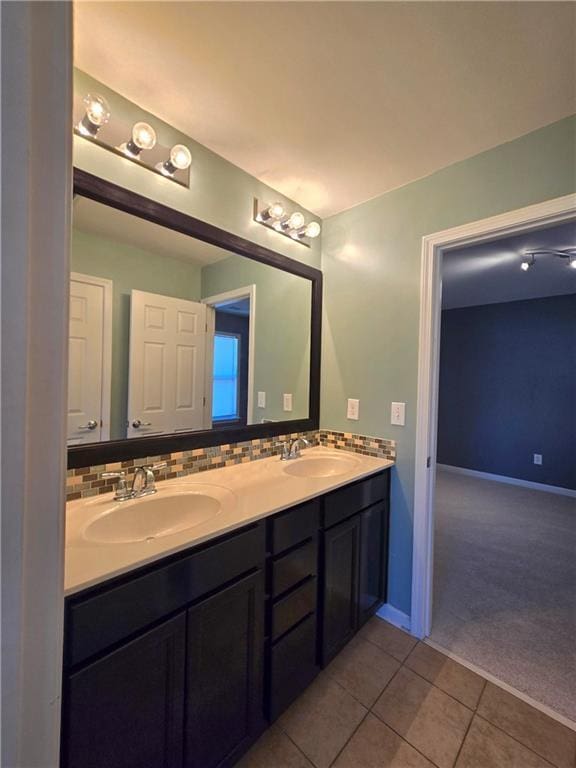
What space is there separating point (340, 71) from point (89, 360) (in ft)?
4.65

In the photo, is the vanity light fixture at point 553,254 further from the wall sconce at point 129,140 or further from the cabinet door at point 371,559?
the wall sconce at point 129,140

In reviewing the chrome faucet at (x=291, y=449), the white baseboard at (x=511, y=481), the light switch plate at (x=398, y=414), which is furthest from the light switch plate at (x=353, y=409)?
the white baseboard at (x=511, y=481)

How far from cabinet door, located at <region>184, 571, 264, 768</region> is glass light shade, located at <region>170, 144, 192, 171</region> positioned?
161 centimetres

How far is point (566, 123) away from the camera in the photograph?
1.36 metres

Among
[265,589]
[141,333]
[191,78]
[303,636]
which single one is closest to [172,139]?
[191,78]

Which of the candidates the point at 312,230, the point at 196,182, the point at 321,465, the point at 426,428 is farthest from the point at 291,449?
the point at 196,182

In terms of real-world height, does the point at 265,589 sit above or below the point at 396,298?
below

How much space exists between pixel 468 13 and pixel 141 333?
5.13 feet

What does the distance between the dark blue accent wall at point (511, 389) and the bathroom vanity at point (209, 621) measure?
12.1 ft

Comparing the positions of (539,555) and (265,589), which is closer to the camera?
(265,589)

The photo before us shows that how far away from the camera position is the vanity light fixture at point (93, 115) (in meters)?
1.15

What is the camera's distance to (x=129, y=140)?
128 centimetres

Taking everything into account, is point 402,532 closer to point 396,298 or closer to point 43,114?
point 396,298

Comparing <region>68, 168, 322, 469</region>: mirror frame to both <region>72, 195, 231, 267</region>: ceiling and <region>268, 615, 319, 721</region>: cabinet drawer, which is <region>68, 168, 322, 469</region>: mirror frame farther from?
<region>268, 615, 319, 721</region>: cabinet drawer
